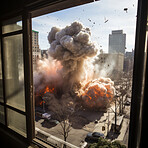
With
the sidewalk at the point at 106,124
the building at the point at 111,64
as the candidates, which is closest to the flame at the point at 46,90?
the building at the point at 111,64

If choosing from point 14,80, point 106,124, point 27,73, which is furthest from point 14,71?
point 106,124

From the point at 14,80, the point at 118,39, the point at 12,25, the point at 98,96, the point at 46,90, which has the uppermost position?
the point at 118,39

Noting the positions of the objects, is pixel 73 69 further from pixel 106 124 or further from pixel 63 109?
pixel 106 124

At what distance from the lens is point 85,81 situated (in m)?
12.2

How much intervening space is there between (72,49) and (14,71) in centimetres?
852

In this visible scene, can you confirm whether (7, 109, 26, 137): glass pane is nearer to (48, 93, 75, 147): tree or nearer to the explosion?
the explosion

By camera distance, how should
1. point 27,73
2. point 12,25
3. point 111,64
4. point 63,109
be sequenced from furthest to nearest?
1. point 63,109
2. point 111,64
3. point 12,25
4. point 27,73

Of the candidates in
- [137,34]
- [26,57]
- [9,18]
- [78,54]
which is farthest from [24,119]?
[78,54]

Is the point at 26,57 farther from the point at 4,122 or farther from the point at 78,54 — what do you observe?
the point at 78,54

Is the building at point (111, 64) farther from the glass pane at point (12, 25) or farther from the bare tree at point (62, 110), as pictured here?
the glass pane at point (12, 25)

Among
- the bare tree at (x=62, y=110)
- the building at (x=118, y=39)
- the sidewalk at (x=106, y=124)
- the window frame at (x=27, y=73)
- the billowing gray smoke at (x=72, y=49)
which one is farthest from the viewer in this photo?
the bare tree at (x=62, y=110)

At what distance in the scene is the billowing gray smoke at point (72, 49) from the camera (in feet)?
31.3

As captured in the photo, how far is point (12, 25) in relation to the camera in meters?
1.01

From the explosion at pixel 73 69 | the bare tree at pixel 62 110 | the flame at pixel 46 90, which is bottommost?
the bare tree at pixel 62 110
